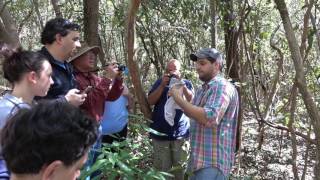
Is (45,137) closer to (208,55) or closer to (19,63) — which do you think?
(19,63)

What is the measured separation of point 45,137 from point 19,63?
Result: 1077 mm

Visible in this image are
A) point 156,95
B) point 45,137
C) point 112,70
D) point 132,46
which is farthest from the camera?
point 156,95

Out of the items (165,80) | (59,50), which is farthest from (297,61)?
(59,50)

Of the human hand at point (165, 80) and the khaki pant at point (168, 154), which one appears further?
the khaki pant at point (168, 154)

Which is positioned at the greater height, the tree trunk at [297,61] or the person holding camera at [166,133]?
the tree trunk at [297,61]

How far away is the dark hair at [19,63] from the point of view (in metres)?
2.12

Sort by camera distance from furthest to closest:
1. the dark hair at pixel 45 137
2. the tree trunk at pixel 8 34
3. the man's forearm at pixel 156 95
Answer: the man's forearm at pixel 156 95 → the tree trunk at pixel 8 34 → the dark hair at pixel 45 137

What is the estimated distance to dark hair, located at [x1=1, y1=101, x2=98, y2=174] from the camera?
1158 millimetres

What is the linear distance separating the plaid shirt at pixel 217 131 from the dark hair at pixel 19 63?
1231mm

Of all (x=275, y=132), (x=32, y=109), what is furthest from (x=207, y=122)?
(x=275, y=132)

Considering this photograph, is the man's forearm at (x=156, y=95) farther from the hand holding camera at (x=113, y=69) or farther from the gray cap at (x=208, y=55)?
the gray cap at (x=208, y=55)

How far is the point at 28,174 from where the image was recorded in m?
1.18

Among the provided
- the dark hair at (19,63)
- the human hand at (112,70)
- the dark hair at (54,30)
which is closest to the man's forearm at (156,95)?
the human hand at (112,70)

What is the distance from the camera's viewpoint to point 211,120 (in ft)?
9.62
